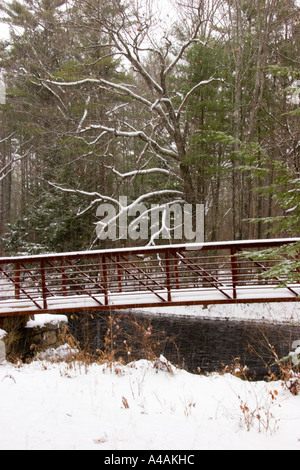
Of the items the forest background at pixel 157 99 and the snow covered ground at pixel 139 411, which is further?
the forest background at pixel 157 99

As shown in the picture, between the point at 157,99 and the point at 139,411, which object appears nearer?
the point at 139,411

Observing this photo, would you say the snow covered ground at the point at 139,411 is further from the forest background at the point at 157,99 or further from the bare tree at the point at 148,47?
the bare tree at the point at 148,47

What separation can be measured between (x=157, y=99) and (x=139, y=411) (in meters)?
11.7

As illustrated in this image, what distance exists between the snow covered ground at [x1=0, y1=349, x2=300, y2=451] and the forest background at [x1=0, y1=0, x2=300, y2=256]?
7.89 metres

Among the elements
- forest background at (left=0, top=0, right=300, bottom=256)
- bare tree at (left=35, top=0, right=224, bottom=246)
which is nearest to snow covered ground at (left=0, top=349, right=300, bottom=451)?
forest background at (left=0, top=0, right=300, bottom=256)

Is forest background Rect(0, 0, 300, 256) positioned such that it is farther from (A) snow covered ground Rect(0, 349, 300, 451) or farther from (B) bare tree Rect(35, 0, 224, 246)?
(A) snow covered ground Rect(0, 349, 300, 451)

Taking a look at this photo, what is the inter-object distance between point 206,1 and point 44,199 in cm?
1176

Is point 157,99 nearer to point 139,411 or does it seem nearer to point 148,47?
point 148,47

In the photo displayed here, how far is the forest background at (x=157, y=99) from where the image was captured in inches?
543

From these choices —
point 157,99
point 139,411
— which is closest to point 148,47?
point 157,99

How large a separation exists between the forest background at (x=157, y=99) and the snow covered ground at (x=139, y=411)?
7.89m

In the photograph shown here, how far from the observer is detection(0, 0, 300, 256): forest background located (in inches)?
543

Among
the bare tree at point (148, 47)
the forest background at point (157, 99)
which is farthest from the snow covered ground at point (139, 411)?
the bare tree at point (148, 47)

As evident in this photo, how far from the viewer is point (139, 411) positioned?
12.7 ft
